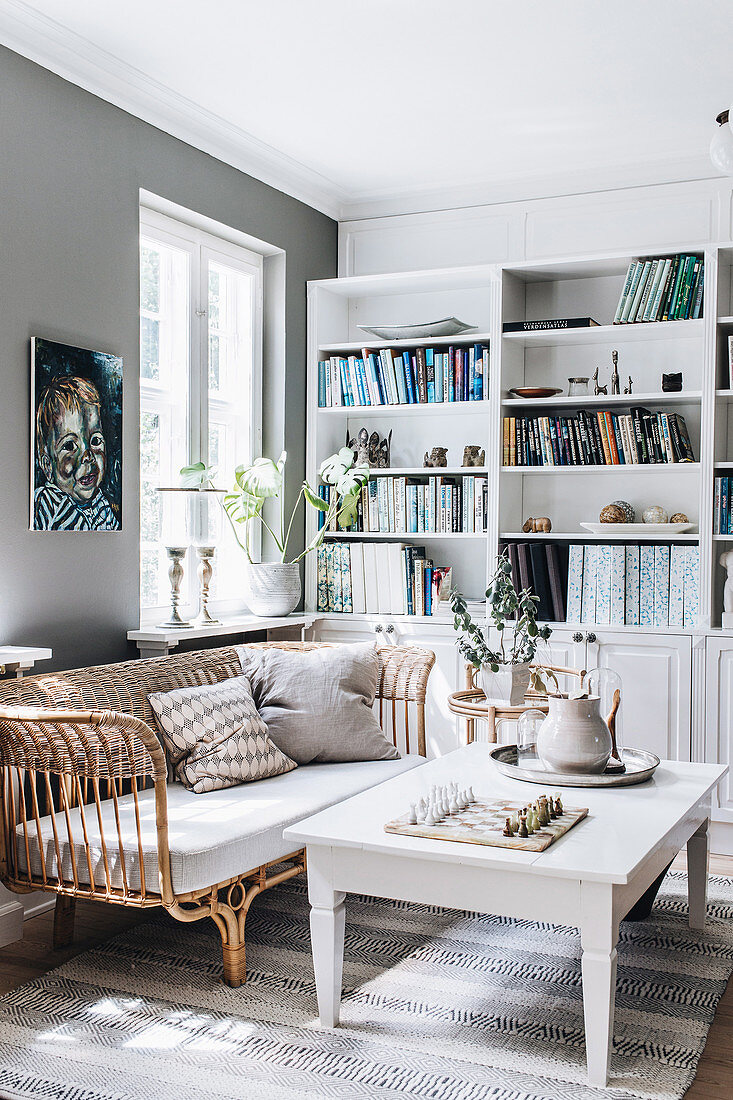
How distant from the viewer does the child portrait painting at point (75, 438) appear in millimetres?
3355

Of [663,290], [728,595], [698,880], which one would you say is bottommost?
[698,880]

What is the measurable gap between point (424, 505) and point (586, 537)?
734mm

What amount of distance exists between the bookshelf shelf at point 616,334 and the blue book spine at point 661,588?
892 millimetres

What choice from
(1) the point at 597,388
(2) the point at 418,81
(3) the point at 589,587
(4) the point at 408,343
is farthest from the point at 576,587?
(2) the point at 418,81

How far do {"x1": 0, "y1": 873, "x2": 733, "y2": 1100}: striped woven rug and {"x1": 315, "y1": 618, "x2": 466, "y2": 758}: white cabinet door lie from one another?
4.31 feet

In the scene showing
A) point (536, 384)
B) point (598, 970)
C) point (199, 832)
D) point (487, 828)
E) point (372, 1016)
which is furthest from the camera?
point (536, 384)

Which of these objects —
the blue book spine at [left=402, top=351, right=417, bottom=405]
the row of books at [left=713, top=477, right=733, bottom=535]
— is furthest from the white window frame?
the row of books at [left=713, top=477, right=733, bottom=535]

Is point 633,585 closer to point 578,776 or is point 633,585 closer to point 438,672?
point 438,672

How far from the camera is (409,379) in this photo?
4773 mm

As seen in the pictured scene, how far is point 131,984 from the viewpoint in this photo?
2783 mm

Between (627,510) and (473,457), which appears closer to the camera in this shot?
(627,510)

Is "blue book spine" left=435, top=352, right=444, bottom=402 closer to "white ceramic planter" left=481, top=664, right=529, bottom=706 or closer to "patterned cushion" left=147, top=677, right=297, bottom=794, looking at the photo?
"white ceramic planter" left=481, top=664, right=529, bottom=706

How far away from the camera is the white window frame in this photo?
13.5ft

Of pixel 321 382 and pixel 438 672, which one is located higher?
pixel 321 382
